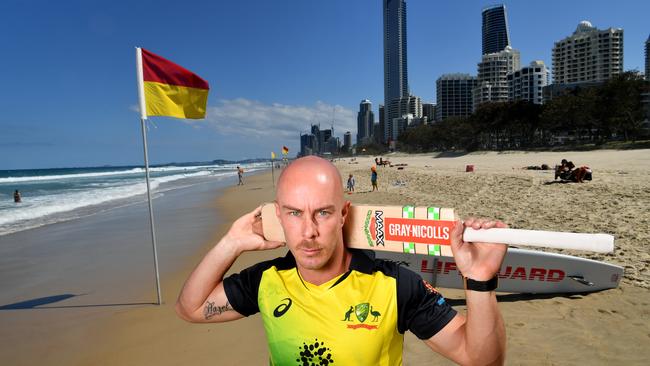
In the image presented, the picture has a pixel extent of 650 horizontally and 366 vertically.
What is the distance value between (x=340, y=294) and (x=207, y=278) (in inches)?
29.0

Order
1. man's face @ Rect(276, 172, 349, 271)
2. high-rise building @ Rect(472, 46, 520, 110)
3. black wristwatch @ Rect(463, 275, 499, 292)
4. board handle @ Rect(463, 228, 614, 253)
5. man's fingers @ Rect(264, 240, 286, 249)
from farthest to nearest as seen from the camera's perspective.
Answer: high-rise building @ Rect(472, 46, 520, 110), man's fingers @ Rect(264, 240, 286, 249), man's face @ Rect(276, 172, 349, 271), black wristwatch @ Rect(463, 275, 499, 292), board handle @ Rect(463, 228, 614, 253)

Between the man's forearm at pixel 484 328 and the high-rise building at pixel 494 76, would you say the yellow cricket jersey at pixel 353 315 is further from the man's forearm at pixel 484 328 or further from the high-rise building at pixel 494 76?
the high-rise building at pixel 494 76

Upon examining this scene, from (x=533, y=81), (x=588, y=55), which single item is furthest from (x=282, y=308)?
(x=588, y=55)

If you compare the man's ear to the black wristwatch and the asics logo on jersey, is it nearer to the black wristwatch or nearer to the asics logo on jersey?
the asics logo on jersey

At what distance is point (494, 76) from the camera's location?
160 m

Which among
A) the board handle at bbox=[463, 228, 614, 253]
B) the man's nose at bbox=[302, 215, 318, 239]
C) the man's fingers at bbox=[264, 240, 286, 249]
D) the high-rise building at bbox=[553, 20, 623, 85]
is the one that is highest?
the high-rise building at bbox=[553, 20, 623, 85]

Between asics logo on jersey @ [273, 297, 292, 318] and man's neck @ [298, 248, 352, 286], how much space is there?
0.43ft

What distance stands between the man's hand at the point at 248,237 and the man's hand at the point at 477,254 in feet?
2.75

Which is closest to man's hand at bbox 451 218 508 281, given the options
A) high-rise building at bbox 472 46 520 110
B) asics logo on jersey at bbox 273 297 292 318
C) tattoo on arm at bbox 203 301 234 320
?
asics logo on jersey at bbox 273 297 292 318

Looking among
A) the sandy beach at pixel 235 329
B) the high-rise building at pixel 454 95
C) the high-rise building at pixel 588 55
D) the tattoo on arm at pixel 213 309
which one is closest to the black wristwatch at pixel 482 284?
the tattoo on arm at pixel 213 309

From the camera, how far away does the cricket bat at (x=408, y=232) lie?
1.29 metres

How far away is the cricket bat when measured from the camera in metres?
1.29

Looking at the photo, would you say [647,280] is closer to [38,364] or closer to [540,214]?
[540,214]

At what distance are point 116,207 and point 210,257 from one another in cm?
2280
